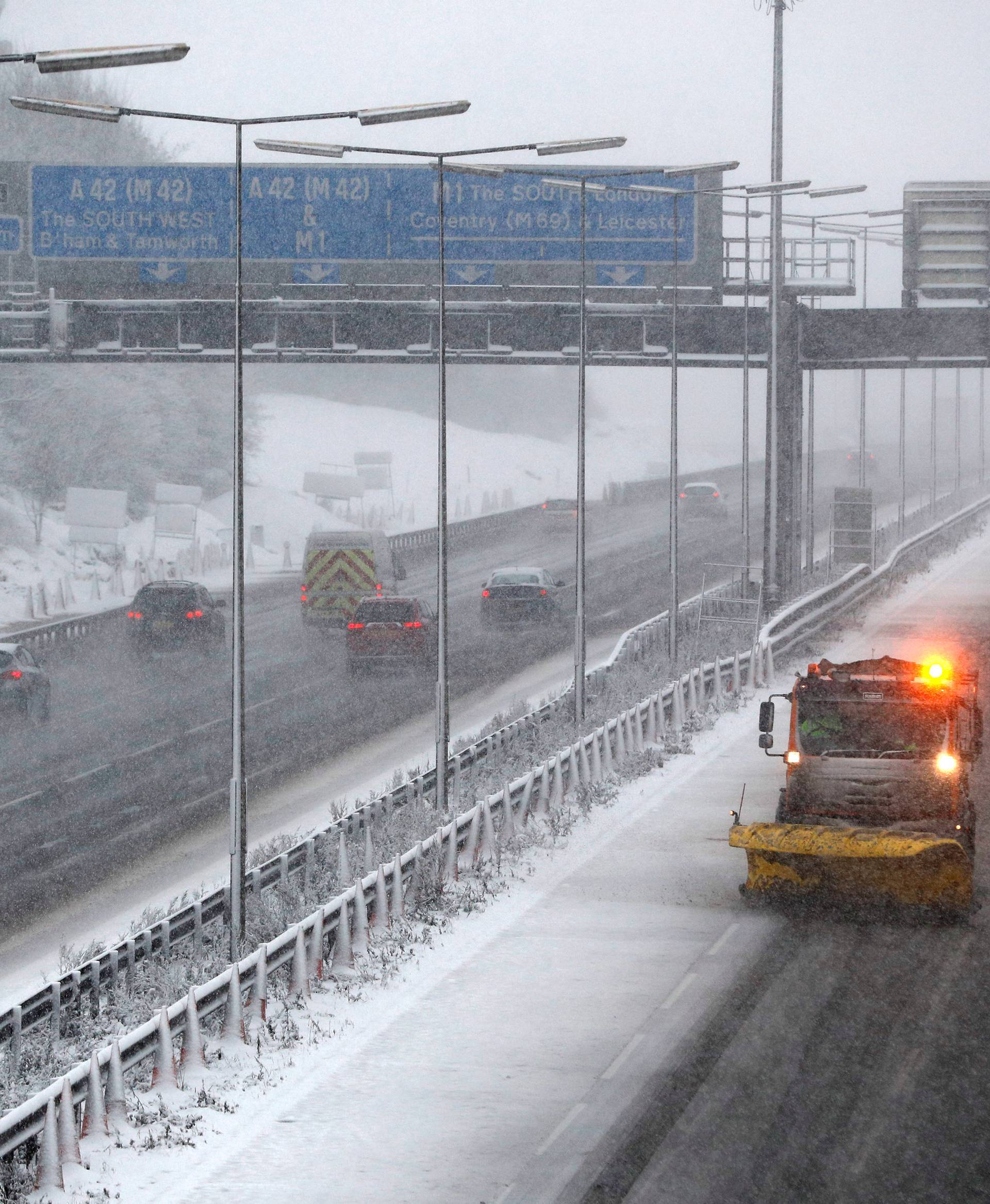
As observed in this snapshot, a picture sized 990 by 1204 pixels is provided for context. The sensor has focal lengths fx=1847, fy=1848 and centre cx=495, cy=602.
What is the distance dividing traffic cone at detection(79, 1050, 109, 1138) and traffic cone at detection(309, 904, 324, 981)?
148 inches

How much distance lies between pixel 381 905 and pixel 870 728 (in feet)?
18.2

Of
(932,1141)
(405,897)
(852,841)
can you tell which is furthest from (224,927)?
(932,1141)

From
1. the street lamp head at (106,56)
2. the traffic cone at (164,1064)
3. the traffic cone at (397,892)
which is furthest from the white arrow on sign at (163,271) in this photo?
the traffic cone at (164,1064)

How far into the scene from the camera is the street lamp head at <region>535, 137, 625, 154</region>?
20891 mm

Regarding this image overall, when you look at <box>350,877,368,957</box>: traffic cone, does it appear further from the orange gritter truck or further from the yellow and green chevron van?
the yellow and green chevron van

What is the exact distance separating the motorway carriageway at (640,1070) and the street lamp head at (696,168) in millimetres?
11663

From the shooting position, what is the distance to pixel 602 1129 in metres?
12.7

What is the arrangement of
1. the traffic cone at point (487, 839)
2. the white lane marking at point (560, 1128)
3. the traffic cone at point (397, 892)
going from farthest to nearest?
the traffic cone at point (487, 839), the traffic cone at point (397, 892), the white lane marking at point (560, 1128)

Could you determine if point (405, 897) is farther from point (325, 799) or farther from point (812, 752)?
point (325, 799)

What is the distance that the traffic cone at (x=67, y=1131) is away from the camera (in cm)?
1202

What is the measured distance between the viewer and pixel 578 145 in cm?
2092

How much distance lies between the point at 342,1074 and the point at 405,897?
4.93 meters

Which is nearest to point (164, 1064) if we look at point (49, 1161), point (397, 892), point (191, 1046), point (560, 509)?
point (191, 1046)

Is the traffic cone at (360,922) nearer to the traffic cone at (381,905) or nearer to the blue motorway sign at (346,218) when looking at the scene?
the traffic cone at (381,905)
